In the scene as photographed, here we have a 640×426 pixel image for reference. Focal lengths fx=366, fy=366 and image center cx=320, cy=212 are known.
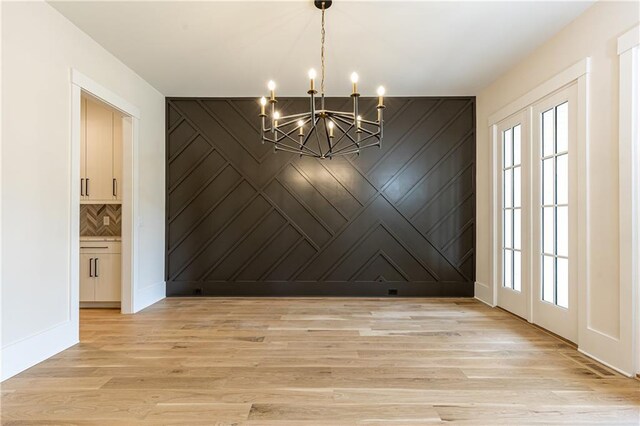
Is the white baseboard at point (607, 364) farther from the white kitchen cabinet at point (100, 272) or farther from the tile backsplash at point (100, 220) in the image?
the tile backsplash at point (100, 220)

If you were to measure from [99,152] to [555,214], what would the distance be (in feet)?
16.5

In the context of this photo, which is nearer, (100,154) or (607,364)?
(607,364)

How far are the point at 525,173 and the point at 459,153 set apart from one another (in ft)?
4.26

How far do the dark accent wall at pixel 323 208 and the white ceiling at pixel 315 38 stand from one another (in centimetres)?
67

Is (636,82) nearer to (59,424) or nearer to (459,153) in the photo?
(459,153)

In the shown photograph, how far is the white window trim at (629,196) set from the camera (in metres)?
2.38

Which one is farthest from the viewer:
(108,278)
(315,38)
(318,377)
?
(108,278)

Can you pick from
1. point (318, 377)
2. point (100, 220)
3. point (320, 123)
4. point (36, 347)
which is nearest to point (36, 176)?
point (36, 347)

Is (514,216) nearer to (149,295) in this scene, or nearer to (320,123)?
(320,123)

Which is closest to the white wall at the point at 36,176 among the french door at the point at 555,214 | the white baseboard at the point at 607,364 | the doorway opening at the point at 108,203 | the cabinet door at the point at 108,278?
the doorway opening at the point at 108,203

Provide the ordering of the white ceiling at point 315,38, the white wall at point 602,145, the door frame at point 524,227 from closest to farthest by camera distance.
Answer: the white wall at point 602,145, the white ceiling at point 315,38, the door frame at point 524,227

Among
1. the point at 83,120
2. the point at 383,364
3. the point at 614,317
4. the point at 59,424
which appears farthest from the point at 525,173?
the point at 83,120

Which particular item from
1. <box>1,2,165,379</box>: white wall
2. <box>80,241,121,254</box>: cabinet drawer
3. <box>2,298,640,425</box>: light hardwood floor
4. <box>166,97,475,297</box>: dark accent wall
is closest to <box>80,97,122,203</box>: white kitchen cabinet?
<box>80,241,121,254</box>: cabinet drawer

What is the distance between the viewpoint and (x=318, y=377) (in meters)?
2.42
